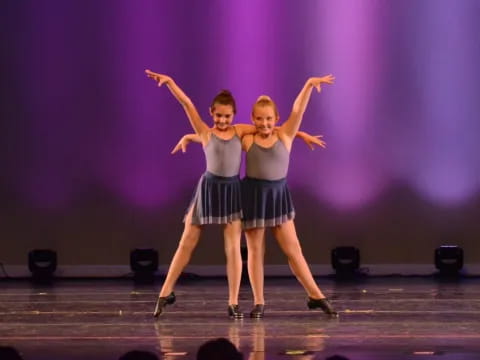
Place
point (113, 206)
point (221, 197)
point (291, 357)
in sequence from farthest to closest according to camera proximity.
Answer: point (113, 206)
point (221, 197)
point (291, 357)

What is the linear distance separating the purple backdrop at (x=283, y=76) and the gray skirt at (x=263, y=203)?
8.95ft

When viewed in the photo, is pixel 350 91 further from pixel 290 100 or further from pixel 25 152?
pixel 25 152

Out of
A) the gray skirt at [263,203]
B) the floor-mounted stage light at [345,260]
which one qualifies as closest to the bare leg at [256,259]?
the gray skirt at [263,203]

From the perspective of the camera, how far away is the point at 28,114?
9.44 m

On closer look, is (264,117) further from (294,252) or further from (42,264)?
(42,264)

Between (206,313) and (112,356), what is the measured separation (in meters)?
1.64

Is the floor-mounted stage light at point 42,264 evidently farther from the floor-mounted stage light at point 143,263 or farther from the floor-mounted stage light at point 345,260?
the floor-mounted stage light at point 345,260

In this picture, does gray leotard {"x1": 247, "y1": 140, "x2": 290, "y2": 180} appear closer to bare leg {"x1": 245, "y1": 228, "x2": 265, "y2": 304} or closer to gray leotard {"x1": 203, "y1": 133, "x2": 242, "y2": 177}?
gray leotard {"x1": 203, "y1": 133, "x2": 242, "y2": 177}

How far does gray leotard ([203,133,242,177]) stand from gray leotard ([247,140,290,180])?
0.30 ft

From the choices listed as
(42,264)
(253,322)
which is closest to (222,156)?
(253,322)

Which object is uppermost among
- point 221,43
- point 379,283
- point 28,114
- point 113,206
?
point 221,43

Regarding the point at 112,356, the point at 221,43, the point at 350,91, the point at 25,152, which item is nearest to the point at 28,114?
the point at 25,152

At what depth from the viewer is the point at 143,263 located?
9.34 meters

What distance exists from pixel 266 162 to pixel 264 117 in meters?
0.27
